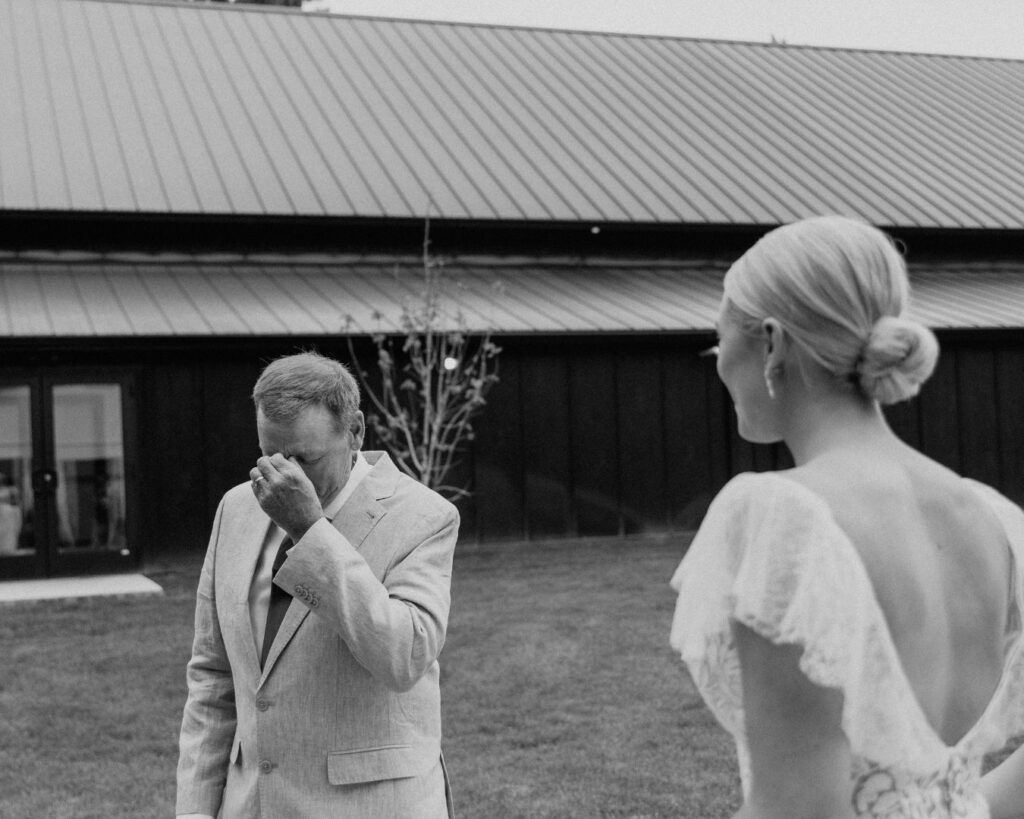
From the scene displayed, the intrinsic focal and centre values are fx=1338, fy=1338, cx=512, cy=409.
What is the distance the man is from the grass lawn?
130 inches

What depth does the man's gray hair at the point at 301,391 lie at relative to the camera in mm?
3025

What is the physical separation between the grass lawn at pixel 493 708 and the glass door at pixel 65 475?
2063mm

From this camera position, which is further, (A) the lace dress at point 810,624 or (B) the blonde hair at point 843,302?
(B) the blonde hair at point 843,302

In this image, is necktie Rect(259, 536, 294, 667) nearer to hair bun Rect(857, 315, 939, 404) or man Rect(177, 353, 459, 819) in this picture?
man Rect(177, 353, 459, 819)

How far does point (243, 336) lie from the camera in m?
14.6

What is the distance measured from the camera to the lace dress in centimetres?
161

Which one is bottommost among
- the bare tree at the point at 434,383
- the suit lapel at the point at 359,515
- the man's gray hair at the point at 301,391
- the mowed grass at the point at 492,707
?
the mowed grass at the point at 492,707

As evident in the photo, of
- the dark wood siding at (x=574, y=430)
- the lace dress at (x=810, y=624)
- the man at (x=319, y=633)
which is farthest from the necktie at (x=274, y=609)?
the dark wood siding at (x=574, y=430)

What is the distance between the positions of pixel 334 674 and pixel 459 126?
57.9 feet

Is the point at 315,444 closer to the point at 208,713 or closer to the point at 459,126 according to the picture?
the point at 208,713

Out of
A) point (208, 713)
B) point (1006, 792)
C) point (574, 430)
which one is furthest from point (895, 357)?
point (574, 430)

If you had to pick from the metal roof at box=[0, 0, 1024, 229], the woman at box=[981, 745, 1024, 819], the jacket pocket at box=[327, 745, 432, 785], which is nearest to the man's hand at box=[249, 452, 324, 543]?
the jacket pocket at box=[327, 745, 432, 785]

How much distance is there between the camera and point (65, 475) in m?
14.6

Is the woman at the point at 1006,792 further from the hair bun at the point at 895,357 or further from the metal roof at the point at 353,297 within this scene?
the metal roof at the point at 353,297
